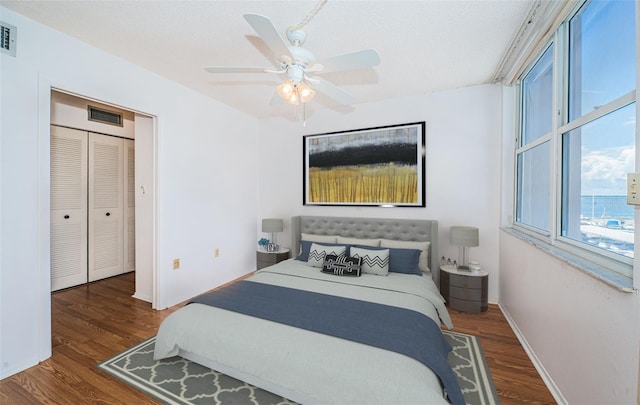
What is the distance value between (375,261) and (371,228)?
0.80 metres

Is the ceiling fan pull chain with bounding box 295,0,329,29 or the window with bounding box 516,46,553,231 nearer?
the ceiling fan pull chain with bounding box 295,0,329,29

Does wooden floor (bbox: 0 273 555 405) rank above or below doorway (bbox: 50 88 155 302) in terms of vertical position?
below

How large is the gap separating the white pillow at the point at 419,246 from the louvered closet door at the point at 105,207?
4228 mm

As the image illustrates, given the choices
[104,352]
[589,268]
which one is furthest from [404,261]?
[104,352]

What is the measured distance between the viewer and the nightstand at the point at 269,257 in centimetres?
390

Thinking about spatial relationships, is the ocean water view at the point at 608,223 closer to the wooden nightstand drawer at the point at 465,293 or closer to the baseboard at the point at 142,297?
the wooden nightstand drawer at the point at 465,293

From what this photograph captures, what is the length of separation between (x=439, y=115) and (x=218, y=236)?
353 cm

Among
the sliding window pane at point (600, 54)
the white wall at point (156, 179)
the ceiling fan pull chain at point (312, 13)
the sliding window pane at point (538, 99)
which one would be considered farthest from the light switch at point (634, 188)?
the white wall at point (156, 179)

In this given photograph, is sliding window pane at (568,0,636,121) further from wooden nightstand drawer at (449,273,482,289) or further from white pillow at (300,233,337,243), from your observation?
white pillow at (300,233,337,243)

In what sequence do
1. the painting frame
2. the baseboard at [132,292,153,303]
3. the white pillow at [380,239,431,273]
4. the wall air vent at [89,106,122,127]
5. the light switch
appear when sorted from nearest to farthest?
the light switch → the white pillow at [380,239,431,273] → the baseboard at [132,292,153,303] → the painting frame → the wall air vent at [89,106,122,127]

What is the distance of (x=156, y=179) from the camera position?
298 cm

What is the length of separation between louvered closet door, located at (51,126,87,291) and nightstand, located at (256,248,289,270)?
2580mm

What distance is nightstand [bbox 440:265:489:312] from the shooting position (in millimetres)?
2877

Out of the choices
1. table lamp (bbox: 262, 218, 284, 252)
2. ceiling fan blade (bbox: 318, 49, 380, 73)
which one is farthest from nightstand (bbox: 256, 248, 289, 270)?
ceiling fan blade (bbox: 318, 49, 380, 73)
